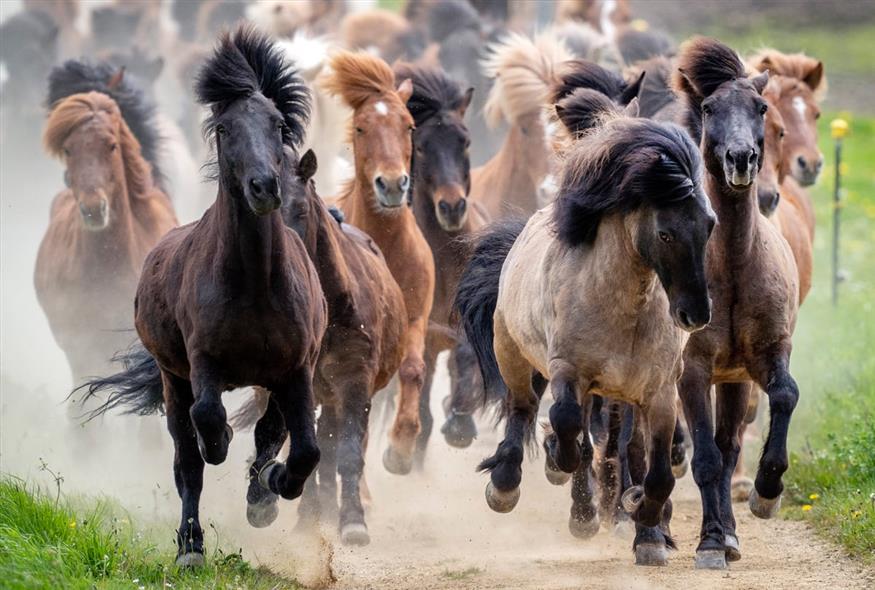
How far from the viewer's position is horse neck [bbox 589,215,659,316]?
6781 millimetres

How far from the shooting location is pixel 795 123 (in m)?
11.6

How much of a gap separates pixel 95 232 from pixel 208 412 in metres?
4.73

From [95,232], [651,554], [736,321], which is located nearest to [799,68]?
[736,321]

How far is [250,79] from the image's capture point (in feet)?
23.4

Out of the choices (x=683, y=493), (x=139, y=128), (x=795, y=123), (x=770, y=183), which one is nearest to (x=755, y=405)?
(x=683, y=493)

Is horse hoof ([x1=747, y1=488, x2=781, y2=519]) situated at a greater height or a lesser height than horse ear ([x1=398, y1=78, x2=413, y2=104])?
lesser

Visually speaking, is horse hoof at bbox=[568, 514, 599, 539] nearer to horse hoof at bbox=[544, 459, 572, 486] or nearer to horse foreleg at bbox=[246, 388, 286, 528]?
horse hoof at bbox=[544, 459, 572, 486]

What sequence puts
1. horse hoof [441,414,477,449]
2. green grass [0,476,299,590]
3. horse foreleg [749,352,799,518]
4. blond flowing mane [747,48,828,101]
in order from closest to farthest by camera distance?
green grass [0,476,299,590]
horse foreleg [749,352,799,518]
horse hoof [441,414,477,449]
blond flowing mane [747,48,828,101]

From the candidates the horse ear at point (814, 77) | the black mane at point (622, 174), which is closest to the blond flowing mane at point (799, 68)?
the horse ear at point (814, 77)

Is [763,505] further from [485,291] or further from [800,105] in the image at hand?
[800,105]

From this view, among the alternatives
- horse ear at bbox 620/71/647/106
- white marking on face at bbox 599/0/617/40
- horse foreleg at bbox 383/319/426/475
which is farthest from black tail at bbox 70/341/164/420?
white marking on face at bbox 599/0/617/40

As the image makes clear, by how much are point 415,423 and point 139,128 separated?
12.7 ft

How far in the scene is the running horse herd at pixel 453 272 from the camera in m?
6.88

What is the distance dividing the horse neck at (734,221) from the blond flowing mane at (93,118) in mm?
4932
